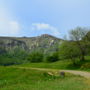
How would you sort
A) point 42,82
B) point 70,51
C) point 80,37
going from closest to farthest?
point 42,82 < point 70,51 < point 80,37

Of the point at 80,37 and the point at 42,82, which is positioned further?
the point at 80,37

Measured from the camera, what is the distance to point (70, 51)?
5238 centimetres

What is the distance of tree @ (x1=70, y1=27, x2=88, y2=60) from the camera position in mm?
55031

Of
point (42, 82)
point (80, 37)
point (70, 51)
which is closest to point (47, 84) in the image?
point (42, 82)

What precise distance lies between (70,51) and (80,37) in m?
7.21

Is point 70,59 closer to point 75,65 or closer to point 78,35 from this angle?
point 75,65

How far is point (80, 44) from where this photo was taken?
181 feet

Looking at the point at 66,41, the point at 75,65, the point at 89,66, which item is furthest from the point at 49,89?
the point at 66,41

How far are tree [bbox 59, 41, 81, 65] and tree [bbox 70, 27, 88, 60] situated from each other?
1.57m

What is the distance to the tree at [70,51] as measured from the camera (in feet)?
172

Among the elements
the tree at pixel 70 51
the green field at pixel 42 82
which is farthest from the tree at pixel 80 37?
the green field at pixel 42 82

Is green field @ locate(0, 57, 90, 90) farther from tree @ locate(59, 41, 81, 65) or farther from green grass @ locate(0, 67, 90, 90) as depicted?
tree @ locate(59, 41, 81, 65)

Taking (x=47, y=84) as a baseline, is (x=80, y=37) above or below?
above

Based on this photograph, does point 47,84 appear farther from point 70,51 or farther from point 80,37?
point 80,37
